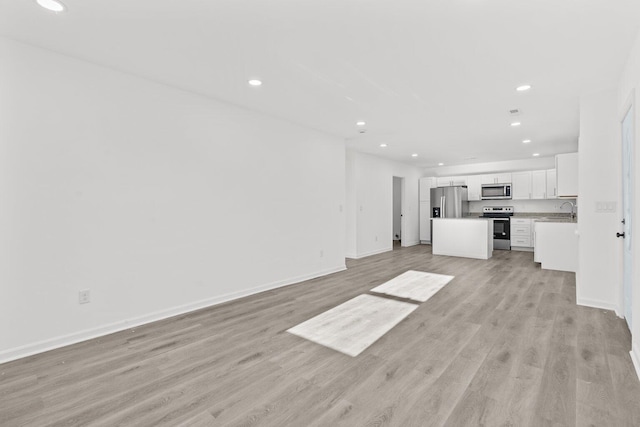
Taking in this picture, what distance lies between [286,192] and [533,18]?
345 centimetres

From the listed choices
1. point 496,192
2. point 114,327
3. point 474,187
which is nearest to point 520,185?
point 496,192

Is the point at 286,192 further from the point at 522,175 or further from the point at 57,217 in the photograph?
the point at 522,175

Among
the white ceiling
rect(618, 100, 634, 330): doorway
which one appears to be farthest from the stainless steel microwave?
rect(618, 100, 634, 330): doorway

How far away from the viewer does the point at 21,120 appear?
2539mm

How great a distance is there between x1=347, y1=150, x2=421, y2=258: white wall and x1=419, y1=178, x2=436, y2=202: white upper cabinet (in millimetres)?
748

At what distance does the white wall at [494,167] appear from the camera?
8.28 metres

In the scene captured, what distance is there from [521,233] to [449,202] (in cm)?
194

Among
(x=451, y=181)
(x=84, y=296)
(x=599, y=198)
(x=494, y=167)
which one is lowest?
(x=84, y=296)

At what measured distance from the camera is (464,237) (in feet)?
23.7

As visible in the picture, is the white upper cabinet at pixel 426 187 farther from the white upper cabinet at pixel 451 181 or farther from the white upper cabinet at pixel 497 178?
the white upper cabinet at pixel 497 178

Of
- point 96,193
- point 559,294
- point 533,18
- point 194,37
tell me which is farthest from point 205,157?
point 559,294

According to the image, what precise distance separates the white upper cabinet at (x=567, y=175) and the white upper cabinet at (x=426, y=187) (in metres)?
4.46

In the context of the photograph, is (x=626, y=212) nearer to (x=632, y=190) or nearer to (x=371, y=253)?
(x=632, y=190)

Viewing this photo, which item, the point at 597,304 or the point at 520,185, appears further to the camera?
the point at 520,185
